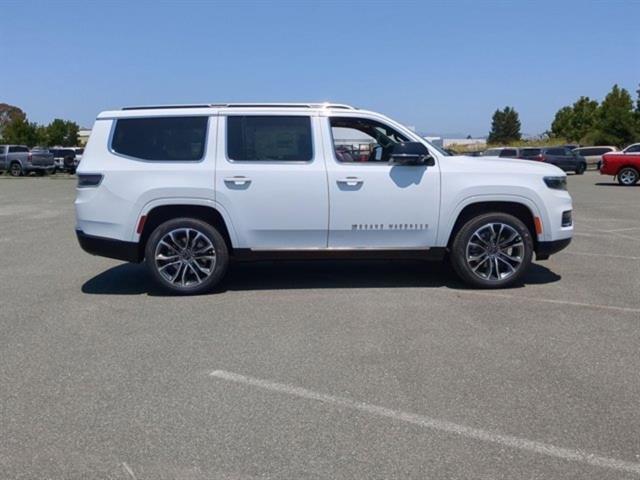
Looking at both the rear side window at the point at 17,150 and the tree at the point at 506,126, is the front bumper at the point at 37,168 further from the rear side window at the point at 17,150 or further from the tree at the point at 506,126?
the tree at the point at 506,126

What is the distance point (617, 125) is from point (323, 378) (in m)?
54.7

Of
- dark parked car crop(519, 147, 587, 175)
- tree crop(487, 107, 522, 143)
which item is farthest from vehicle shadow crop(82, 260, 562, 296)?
tree crop(487, 107, 522, 143)

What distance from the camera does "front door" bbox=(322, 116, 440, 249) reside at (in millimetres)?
6496

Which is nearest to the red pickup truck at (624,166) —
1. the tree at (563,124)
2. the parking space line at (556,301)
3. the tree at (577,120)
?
the parking space line at (556,301)

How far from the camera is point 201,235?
Result: 6.51 m

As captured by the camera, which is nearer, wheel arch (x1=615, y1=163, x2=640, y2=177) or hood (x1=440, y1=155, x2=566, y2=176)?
hood (x1=440, y1=155, x2=566, y2=176)

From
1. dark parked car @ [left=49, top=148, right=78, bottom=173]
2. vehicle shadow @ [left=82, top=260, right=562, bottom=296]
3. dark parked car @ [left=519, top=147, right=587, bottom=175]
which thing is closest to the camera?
vehicle shadow @ [left=82, top=260, right=562, bottom=296]

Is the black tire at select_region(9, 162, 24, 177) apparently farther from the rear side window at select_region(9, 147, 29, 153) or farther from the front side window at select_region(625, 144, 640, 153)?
the front side window at select_region(625, 144, 640, 153)

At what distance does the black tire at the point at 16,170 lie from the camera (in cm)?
3547

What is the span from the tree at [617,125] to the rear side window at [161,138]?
52219 mm

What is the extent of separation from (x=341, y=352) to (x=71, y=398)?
1.99m

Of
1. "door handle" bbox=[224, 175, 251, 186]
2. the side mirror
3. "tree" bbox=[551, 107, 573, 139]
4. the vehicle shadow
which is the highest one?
"tree" bbox=[551, 107, 573, 139]

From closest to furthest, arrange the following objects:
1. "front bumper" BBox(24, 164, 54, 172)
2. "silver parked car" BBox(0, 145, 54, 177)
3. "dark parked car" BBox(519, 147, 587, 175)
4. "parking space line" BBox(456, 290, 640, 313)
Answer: "parking space line" BBox(456, 290, 640, 313)
"silver parked car" BBox(0, 145, 54, 177)
"front bumper" BBox(24, 164, 54, 172)
"dark parked car" BBox(519, 147, 587, 175)

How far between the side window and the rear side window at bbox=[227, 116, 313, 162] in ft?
1.14
